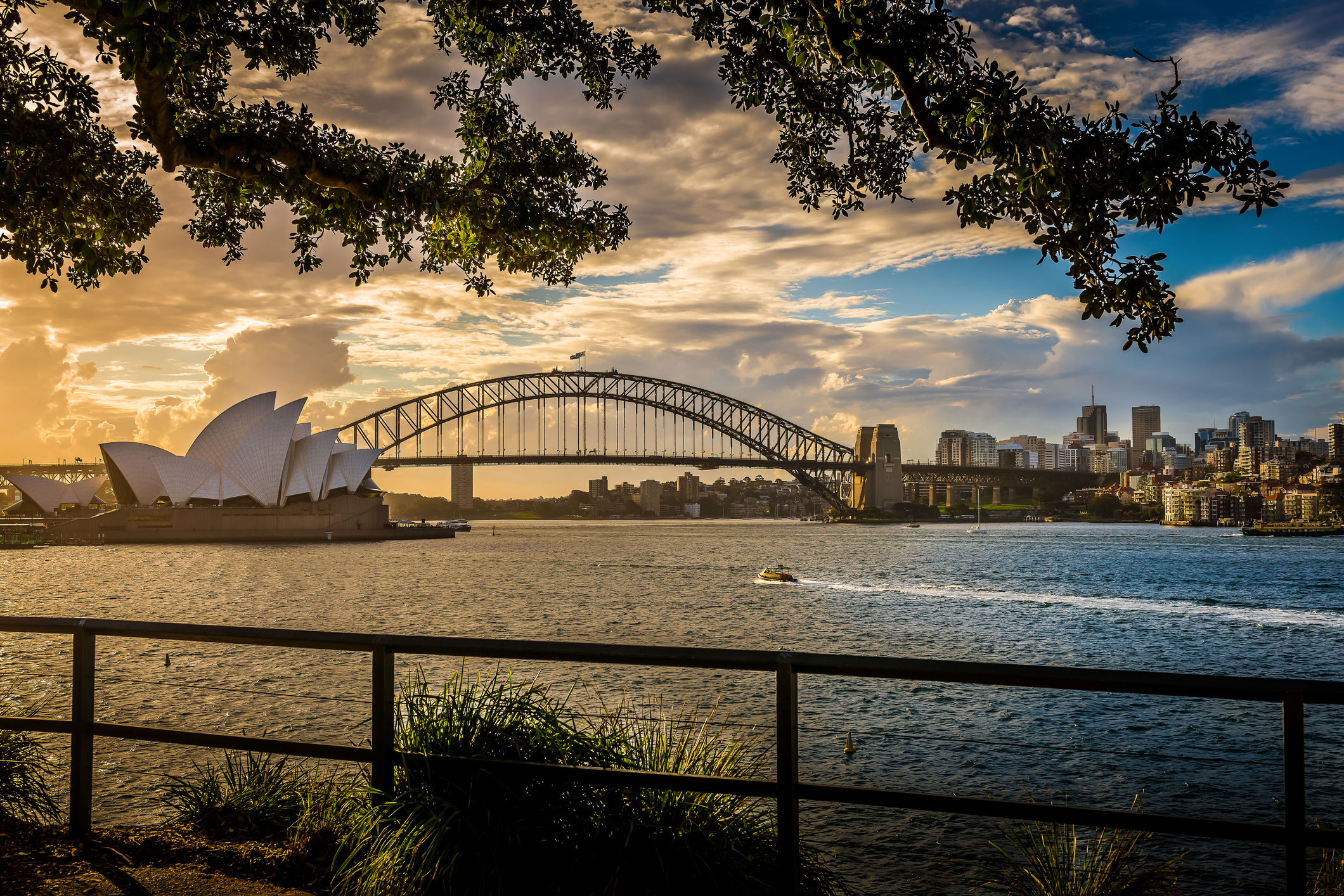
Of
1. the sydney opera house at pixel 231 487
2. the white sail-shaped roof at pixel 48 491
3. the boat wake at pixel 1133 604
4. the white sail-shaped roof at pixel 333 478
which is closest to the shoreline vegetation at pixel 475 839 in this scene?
the boat wake at pixel 1133 604

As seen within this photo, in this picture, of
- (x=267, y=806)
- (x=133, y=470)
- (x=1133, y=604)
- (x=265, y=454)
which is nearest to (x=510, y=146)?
(x=267, y=806)

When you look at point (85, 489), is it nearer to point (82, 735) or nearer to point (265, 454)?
point (265, 454)

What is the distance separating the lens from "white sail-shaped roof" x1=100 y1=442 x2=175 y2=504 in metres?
87.1

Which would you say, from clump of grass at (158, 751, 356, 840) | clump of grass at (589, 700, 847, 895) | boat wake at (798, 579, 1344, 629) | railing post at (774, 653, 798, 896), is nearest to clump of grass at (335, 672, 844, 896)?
clump of grass at (589, 700, 847, 895)

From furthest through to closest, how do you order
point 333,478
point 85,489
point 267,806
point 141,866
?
point 85,489 → point 333,478 → point 267,806 → point 141,866

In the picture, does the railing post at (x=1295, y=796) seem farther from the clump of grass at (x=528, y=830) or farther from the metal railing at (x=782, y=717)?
the clump of grass at (x=528, y=830)

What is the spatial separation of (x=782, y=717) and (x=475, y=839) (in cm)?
133

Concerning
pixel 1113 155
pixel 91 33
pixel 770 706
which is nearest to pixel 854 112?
pixel 1113 155

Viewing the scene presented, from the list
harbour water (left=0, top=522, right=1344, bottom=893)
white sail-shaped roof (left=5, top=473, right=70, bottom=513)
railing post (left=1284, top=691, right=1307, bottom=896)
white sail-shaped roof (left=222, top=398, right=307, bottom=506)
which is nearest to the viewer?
railing post (left=1284, top=691, right=1307, bottom=896)

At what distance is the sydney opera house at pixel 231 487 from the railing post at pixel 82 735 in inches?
3487

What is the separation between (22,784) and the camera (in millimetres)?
4566

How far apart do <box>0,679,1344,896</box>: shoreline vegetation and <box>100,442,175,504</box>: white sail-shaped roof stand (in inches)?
3764

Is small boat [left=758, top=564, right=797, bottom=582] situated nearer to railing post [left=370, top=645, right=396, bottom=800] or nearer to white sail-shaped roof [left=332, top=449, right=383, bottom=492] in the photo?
railing post [left=370, top=645, right=396, bottom=800]

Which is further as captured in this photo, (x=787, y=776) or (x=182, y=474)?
(x=182, y=474)
